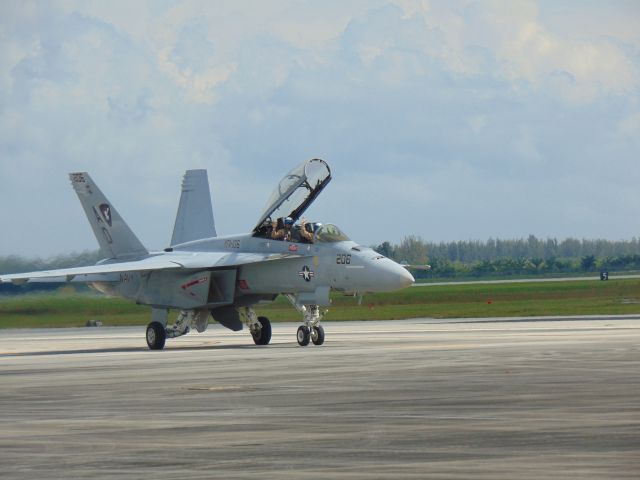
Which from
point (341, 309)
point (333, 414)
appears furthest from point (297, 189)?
point (341, 309)

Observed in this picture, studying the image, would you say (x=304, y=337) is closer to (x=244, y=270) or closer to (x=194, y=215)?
(x=244, y=270)

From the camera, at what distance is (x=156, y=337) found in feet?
124

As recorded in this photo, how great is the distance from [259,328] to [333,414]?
73.8 ft

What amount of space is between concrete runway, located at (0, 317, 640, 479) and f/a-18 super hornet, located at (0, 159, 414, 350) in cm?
398

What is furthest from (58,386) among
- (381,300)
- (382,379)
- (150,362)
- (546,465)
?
(381,300)

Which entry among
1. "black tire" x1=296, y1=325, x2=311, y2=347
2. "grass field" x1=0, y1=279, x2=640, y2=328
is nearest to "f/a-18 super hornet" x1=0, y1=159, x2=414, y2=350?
"black tire" x1=296, y1=325, x2=311, y2=347

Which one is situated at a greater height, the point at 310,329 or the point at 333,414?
the point at 310,329

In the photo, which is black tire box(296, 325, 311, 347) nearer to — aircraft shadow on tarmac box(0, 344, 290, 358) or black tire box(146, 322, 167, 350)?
aircraft shadow on tarmac box(0, 344, 290, 358)

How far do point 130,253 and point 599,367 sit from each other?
2128cm

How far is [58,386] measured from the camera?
72.8 feet

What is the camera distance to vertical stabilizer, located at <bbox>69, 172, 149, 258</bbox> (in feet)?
136

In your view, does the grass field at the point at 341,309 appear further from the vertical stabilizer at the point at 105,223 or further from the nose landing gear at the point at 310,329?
the nose landing gear at the point at 310,329

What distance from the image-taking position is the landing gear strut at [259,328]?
126 feet

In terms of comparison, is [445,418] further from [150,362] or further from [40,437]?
[150,362]
